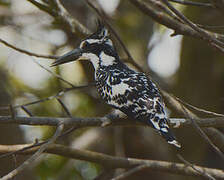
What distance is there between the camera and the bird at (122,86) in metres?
2.78

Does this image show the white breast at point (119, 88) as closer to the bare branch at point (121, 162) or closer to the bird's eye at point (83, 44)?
the bare branch at point (121, 162)

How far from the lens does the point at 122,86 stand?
10.0 ft

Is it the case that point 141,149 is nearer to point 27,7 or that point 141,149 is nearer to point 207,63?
point 207,63

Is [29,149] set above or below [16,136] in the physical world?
above

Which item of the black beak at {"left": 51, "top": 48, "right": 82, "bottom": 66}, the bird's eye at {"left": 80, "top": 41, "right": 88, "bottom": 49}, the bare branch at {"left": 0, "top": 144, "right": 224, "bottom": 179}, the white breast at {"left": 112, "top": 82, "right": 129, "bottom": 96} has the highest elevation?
the bird's eye at {"left": 80, "top": 41, "right": 88, "bottom": 49}

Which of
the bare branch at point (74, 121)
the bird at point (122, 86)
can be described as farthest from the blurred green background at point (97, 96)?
the bare branch at point (74, 121)

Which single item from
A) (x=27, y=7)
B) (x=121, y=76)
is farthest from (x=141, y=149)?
(x=27, y=7)

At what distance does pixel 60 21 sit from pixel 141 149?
2.11 metres

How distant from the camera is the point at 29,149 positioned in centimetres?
274

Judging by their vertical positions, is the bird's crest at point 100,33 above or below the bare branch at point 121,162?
above

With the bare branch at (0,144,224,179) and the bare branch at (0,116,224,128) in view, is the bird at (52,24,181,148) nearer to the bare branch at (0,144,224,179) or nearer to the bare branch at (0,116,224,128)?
the bare branch at (0,116,224,128)

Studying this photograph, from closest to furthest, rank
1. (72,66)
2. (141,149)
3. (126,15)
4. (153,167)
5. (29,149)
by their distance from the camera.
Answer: (29,149)
(153,167)
(141,149)
(126,15)
(72,66)

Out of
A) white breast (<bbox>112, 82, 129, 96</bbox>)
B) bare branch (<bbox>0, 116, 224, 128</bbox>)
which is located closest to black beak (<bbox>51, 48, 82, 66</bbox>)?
white breast (<bbox>112, 82, 129, 96</bbox>)

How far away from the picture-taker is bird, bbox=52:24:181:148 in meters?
2.78
